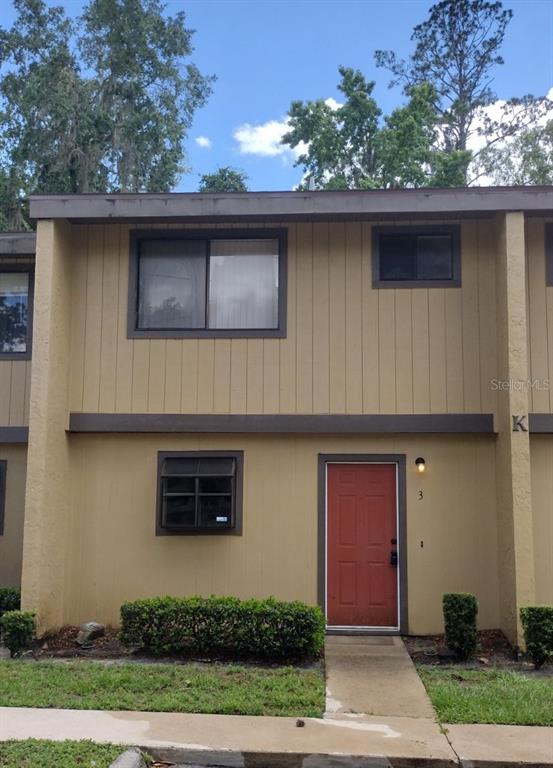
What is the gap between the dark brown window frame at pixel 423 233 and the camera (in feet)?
30.1

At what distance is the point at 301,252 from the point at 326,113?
66.5 feet

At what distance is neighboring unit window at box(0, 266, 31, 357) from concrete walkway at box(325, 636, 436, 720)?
562 centimetres

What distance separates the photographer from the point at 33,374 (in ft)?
28.8

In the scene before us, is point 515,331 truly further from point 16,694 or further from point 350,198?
point 16,694

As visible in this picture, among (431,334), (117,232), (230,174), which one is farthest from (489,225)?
(230,174)

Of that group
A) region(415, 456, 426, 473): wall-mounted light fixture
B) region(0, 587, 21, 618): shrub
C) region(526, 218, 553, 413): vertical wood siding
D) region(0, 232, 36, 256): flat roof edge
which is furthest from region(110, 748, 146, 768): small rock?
region(0, 232, 36, 256): flat roof edge

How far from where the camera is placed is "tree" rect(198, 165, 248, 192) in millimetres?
27281

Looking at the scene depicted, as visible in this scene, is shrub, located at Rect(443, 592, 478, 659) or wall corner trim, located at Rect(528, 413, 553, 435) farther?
wall corner trim, located at Rect(528, 413, 553, 435)

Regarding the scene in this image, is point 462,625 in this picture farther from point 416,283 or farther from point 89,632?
point 89,632

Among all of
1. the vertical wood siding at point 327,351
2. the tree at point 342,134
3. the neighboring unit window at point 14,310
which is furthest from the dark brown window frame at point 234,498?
the tree at point 342,134

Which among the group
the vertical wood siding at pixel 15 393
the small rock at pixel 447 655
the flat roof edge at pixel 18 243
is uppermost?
the flat roof edge at pixel 18 243

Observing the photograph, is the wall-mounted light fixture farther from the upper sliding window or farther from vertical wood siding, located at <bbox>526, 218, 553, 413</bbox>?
the upper sliding window

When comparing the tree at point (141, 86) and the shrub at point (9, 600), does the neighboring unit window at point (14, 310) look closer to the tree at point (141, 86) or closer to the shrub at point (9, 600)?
the shrub at point (9, 600)

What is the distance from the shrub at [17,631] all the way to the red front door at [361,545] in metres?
3.46
